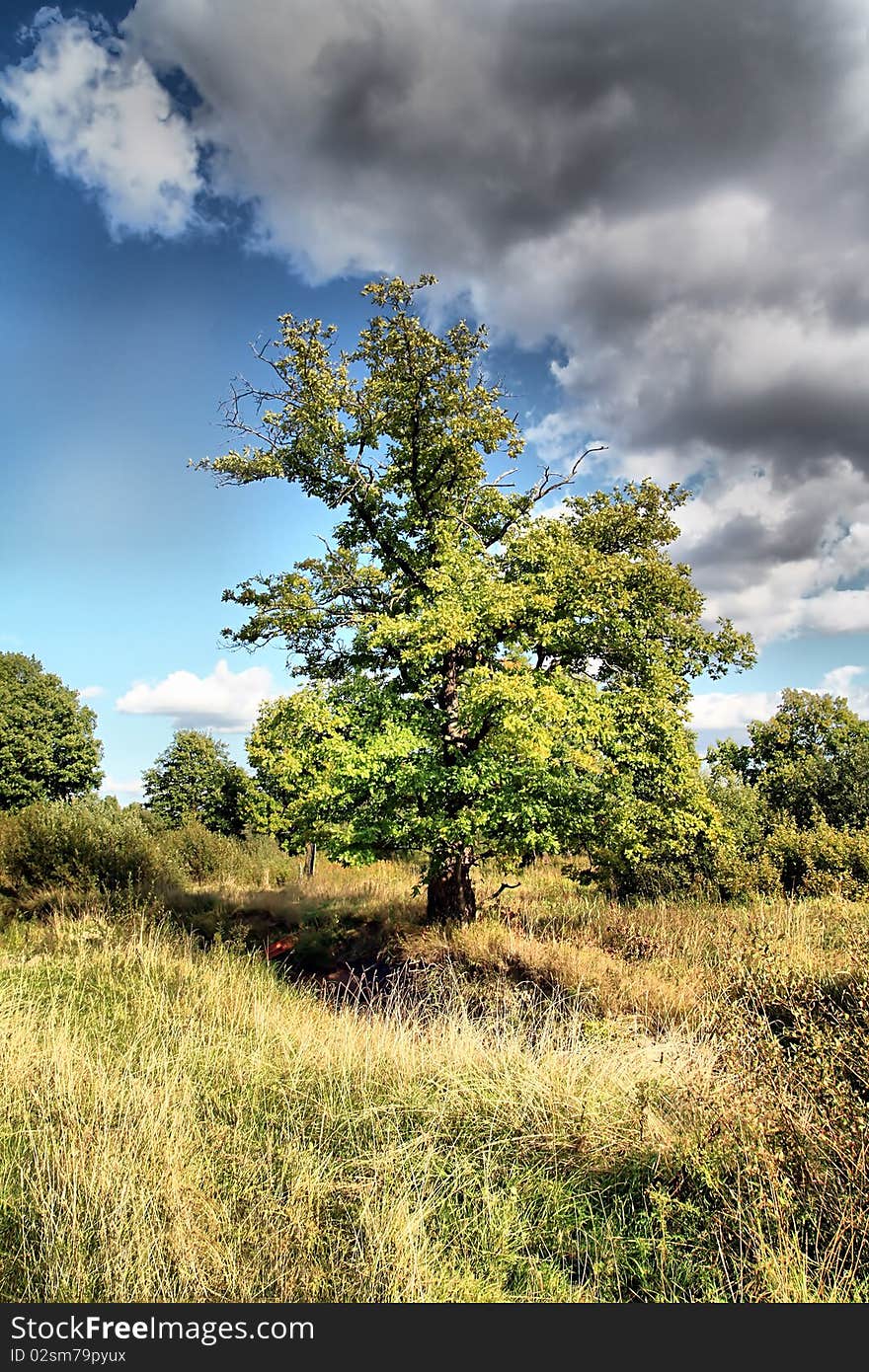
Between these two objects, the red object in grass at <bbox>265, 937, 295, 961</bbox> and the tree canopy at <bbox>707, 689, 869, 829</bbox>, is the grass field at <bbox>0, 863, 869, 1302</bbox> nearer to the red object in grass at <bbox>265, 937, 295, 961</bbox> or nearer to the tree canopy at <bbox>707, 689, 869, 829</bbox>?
the red object in grass at <bbox>265, 937, 295, 961</bbox>

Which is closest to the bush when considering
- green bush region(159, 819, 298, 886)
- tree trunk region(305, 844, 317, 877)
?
green bush region(159, 819, 298, 886)

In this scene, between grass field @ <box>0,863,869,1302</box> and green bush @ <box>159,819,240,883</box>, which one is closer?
grass field @ <box>0,863,869,1302</box>

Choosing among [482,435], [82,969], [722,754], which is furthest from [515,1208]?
[722,754]

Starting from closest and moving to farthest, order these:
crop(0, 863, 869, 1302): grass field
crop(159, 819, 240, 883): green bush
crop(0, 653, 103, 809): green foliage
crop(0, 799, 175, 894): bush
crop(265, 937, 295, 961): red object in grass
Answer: crop(0, 863, 869, 1302): grass field < crop(265, 937, 295, 961): red object in grass < crop(0, 799, 175, 894): bush < crop(159, 819, 240, 883): green bush < crop(0, 653, 103, 809): green foliage

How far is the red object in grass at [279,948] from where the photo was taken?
44.1 feet

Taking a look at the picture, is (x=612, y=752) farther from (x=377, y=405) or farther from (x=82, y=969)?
(x=82, y=969)

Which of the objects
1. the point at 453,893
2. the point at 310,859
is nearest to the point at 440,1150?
the point at 453,893

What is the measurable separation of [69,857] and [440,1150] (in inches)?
551

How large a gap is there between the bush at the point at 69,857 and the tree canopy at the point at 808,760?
600 inches

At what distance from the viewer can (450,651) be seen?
490 inches

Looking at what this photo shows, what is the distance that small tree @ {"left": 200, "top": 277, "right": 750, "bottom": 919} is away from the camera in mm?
10422

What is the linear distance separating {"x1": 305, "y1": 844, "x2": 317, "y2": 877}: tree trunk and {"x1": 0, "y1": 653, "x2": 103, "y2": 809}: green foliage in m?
15.8
